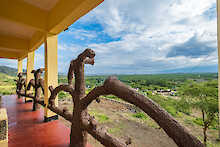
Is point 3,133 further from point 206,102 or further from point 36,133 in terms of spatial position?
point 206,102

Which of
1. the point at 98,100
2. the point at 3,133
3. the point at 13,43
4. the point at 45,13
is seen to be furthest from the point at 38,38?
the point at 98,100

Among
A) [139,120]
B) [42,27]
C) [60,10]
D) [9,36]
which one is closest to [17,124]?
[42,27]

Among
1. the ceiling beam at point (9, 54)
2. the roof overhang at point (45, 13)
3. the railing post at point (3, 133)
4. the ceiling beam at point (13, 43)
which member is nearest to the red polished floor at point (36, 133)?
the railing post at point (3, 133)

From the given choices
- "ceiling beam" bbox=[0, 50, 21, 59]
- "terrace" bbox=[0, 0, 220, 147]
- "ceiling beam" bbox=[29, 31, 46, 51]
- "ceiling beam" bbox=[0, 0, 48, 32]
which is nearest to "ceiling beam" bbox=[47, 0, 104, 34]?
"terrace" bbox=[0, 0, 220, 147]

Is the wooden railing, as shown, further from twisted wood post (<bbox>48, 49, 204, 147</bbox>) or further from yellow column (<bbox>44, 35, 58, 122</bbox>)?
yellow column (<bbox>44, 35, 58, 122</bbox>)

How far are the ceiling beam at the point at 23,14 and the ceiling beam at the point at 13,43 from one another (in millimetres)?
2115

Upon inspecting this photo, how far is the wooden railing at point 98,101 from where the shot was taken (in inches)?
20.6

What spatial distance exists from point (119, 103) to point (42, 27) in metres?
6.46

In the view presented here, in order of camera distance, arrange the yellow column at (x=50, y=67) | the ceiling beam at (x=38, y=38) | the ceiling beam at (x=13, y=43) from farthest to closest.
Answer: the ceiling beam at (x=13, y=43)
the ceiling beam at (x=38, y=38)
the yellow column at (x=50, y=67)

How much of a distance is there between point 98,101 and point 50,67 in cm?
165

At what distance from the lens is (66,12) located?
1.60 metres

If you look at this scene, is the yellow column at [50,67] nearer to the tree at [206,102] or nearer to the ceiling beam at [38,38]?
the ceiling beam at [38,38]

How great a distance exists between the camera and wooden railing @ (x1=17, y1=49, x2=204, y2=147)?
0.52 metres

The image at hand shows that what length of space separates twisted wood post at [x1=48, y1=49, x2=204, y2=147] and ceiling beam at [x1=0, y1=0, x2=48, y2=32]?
1.47 meters
